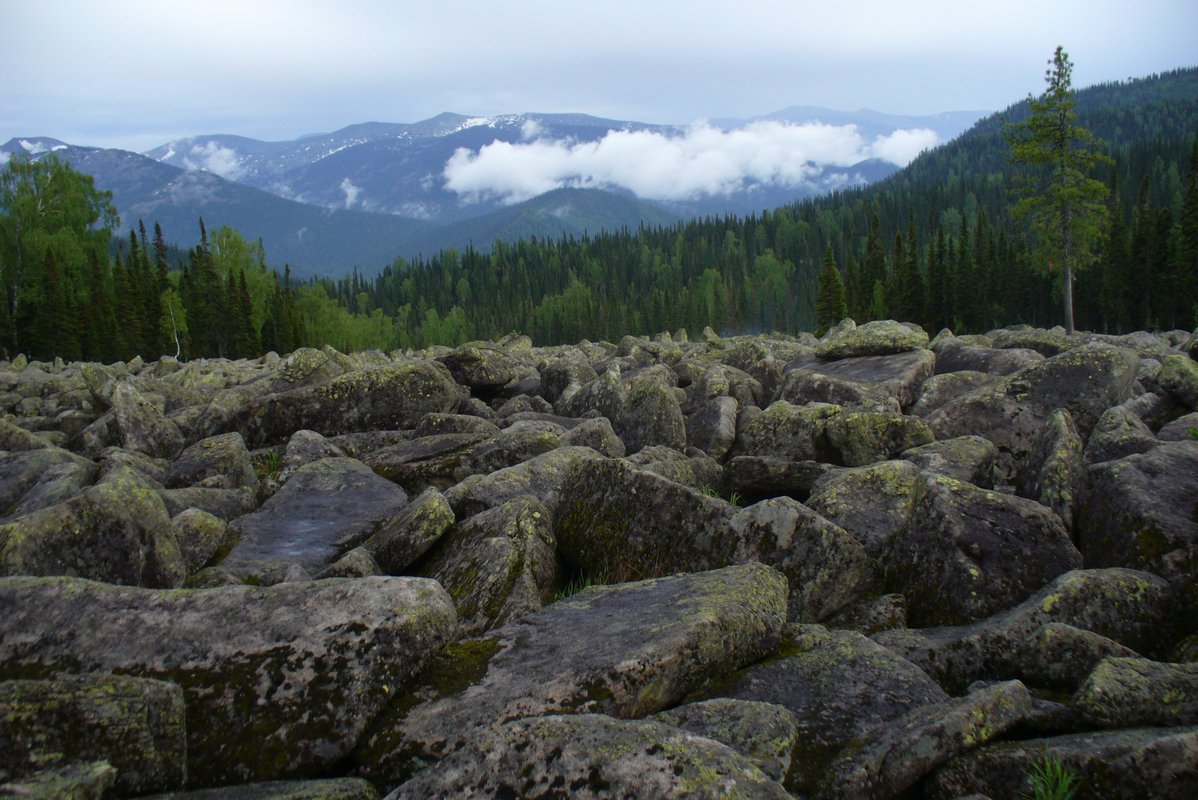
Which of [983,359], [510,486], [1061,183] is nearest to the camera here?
[510,486]

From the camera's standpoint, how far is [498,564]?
733 cm

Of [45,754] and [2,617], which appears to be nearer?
[45,754]

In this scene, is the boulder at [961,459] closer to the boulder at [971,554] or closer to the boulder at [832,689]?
the boulder at [971,554]

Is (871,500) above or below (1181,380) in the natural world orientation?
below

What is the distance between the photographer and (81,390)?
19.9 m

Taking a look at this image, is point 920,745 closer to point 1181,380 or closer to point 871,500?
point 871,500

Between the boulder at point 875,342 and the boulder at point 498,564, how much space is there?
11185 mm

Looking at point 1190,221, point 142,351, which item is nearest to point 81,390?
point 142,351

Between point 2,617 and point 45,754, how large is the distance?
1532 mm

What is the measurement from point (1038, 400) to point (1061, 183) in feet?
152

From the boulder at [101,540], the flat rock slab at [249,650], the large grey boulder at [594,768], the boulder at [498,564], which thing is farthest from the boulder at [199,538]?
the large grey boulder at [594,768]

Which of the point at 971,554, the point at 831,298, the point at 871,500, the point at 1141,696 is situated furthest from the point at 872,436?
the point at 831,298

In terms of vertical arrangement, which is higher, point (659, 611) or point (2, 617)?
point (2, 617)

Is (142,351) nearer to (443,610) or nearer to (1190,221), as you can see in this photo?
(443,610)
